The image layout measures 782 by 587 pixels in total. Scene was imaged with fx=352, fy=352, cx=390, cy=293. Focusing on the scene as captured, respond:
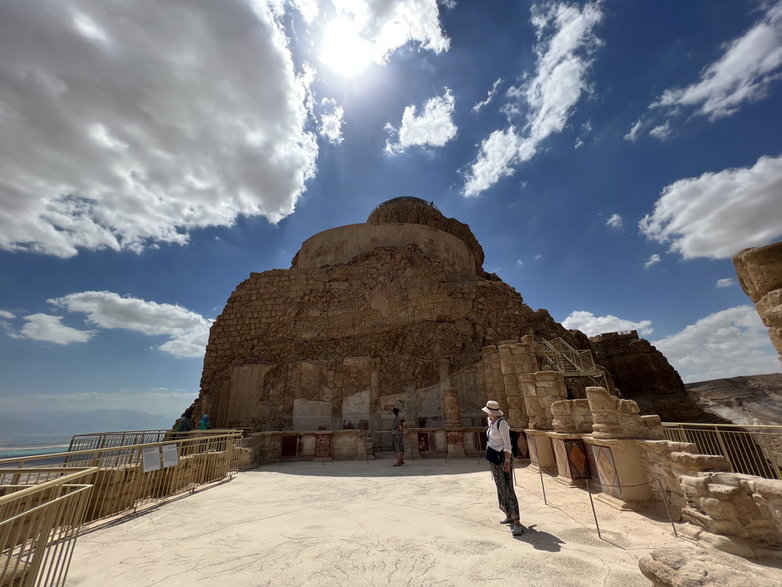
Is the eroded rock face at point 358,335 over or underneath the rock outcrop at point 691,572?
over

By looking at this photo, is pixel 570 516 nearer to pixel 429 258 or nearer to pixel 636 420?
pixel 636 420

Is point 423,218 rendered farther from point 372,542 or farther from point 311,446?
point 372,542

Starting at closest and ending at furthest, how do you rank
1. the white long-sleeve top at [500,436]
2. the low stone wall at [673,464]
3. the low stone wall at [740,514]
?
1. the low stone wall at [740,514]
2. the low stone wall at [673,464]
3. the white long-sleeve top at [500,436]

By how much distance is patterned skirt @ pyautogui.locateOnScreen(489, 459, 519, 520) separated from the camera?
423cm

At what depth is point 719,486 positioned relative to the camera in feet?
12.0

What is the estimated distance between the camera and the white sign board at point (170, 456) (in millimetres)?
6645

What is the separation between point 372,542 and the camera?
12.8 feet

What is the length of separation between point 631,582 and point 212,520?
506 centimetres

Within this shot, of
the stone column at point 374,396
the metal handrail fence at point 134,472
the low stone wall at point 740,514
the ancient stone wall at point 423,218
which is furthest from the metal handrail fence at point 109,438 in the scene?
the ancient stone wall at point 423,218

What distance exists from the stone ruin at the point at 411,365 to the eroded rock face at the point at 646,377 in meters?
0.10

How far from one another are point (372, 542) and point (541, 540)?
1.85 m

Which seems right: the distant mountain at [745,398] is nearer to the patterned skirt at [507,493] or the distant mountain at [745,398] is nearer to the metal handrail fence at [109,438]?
the patterned skirt at [507,493]

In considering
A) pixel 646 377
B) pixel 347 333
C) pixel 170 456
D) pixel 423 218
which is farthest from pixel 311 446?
pixel 646 377

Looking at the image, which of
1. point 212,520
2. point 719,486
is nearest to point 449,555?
point 719,486
